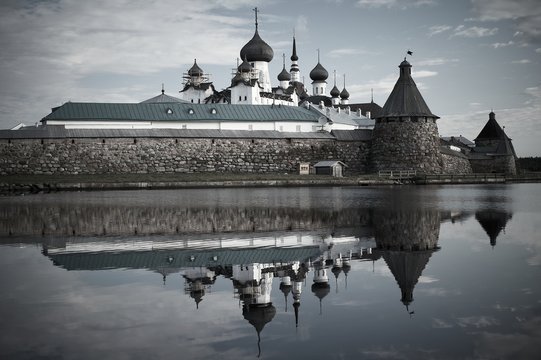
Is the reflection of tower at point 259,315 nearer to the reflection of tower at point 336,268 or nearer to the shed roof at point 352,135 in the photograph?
the reflection of tower at point 336,268

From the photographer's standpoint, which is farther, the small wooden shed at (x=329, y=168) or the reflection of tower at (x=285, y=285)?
the small wooden shed at (x=329, y=168)

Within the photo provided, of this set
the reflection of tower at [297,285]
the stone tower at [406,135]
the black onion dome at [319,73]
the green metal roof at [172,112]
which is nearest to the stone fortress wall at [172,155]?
the stone tower at [406,135]

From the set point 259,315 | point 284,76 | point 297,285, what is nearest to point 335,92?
point 284,76

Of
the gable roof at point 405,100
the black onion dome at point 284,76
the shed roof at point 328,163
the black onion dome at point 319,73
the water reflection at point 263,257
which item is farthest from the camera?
the black onion dome at point 319,73

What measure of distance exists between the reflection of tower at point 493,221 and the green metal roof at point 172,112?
1152 inches

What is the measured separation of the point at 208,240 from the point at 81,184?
75.3 ft

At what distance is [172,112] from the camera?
143 ft

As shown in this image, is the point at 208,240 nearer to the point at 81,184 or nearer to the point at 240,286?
the point at 240,286

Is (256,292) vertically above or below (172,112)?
below

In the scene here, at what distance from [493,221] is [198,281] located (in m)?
9.08

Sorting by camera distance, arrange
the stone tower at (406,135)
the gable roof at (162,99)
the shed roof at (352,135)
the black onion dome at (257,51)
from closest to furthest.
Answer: the stone tower at (406,135) → the shed roof at (352,135) → the gable roof at (162,99) → the black onion dome at (257,51)

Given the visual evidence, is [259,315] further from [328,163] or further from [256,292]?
[328,163]

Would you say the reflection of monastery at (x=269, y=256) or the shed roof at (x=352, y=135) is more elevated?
the shed roof at (x=352, y=135)

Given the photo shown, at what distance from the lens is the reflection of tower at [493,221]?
12.1m
